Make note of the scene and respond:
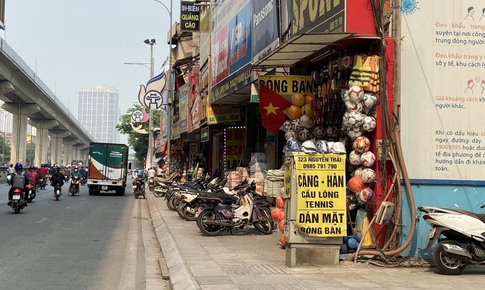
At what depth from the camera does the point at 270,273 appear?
897cm

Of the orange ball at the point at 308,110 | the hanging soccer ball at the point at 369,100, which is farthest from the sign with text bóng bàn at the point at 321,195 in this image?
the orange ball at the point at 308,110

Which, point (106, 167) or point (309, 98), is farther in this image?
point (106, 167)

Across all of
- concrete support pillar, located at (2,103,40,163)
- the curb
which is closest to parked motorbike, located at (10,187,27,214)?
the curb

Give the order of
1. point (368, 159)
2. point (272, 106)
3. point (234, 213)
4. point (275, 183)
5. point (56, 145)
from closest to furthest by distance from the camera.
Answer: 1. point (368, 159)
2. point (272, 106)
3. point (275, 183)
4. point (234, 213)
5. point (56, 145)

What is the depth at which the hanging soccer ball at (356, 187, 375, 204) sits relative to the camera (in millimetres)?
9987

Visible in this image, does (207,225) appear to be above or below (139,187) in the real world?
below

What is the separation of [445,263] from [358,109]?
2.81 m

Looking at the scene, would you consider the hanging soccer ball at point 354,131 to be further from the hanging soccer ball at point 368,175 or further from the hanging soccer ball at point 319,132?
the hanging soccer ball at point 319,132

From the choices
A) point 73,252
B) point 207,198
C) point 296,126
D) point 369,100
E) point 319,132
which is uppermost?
point 369,100

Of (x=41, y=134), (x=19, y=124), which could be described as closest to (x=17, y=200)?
(x=19, y=124)

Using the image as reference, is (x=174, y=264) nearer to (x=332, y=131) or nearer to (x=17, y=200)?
(x=332, y=131)

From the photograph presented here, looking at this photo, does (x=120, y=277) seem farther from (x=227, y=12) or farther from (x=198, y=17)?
(x=198, y=17)

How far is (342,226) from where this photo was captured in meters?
9.45

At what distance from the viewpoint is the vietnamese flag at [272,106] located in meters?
12.7
